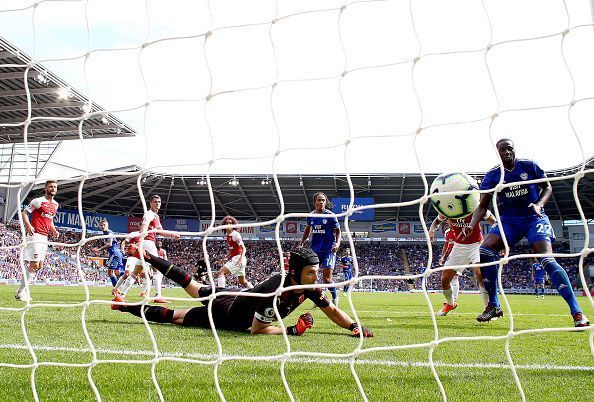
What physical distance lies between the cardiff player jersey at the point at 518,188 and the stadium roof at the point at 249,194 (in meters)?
27.1

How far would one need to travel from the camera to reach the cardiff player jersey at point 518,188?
5098mm

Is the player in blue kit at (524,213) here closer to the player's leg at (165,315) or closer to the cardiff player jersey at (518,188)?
the cardiff player jersey at (518,188)

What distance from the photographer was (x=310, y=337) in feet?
16.1

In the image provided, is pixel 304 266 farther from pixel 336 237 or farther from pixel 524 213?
pixel 336 237

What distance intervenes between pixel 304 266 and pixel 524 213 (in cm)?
259

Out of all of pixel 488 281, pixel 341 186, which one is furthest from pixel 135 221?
pixel 488 281

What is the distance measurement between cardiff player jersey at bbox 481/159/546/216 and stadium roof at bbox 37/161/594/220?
27.1 meters

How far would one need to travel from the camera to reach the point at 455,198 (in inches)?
227

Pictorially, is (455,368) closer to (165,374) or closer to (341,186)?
(165,374)

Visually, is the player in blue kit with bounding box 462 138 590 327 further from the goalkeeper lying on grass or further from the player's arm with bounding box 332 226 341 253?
the player's arm with bounding box 332 226 341 253

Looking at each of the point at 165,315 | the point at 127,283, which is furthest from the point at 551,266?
the point at 127,283

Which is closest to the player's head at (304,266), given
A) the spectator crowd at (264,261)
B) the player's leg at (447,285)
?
the player's leg at (447,285)

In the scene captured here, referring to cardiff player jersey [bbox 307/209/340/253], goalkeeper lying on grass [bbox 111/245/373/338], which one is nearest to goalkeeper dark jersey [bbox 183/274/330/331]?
goalkeeper lying on grass [bbox 111/245/373/338]

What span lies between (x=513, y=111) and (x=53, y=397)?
2.70 metres
